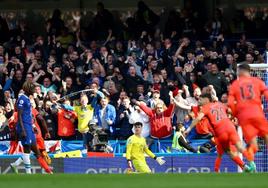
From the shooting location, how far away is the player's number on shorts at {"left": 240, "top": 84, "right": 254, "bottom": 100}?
18500 mm

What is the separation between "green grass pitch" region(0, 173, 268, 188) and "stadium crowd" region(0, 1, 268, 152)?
641 cm

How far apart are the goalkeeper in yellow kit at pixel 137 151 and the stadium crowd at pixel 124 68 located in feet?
4.82

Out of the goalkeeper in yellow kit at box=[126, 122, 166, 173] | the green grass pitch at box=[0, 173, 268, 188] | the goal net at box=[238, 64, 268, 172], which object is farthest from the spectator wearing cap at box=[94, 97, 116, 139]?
the green grass pitch at box=[0, 173, 268, 188]

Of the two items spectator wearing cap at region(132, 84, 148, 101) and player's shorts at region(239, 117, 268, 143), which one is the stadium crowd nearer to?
spectator wearing cap at region(132, 84, 148, 101)

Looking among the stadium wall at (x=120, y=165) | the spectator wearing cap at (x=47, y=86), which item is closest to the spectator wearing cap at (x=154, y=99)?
the stadium wall at (x=120, y=165)

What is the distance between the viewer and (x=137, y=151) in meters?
23.6

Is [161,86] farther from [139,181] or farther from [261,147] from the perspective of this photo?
[139,181]

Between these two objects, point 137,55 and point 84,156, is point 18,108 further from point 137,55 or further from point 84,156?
point 137,55

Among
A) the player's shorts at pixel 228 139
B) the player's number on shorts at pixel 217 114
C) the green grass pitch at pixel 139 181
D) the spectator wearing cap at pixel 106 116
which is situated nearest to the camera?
the green grass pitch at pixel 139 181

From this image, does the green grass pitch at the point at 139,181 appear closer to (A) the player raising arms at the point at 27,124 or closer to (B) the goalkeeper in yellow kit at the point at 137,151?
(A) the player raising arms at the point at 27,124

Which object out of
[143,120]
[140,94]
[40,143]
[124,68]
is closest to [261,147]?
[143,120]

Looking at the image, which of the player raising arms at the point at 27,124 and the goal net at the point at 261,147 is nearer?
the player raising arms at the point at 27,124

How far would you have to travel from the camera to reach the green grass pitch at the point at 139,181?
1641cm

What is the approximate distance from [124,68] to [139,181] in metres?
11.5
